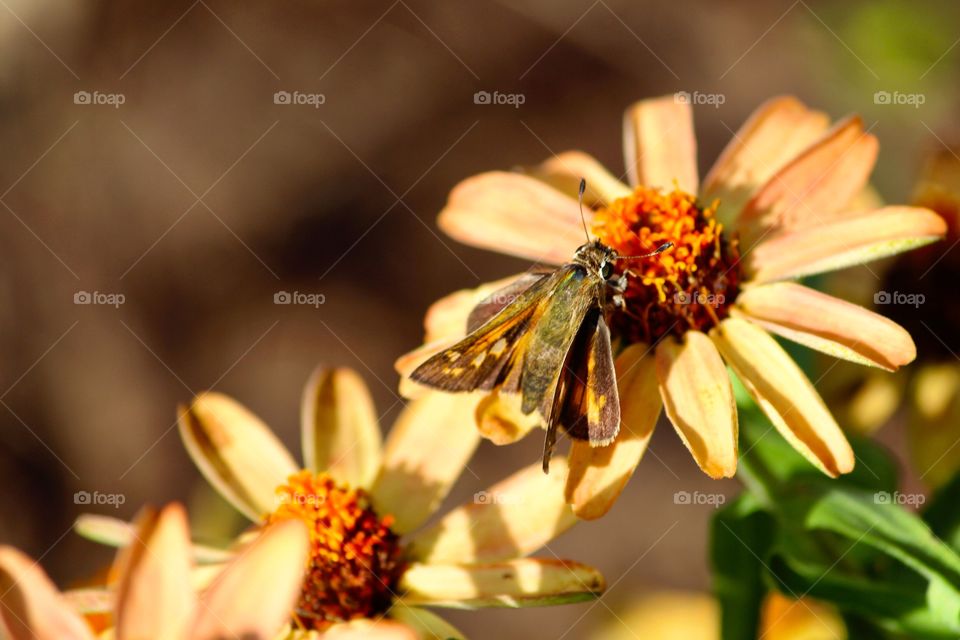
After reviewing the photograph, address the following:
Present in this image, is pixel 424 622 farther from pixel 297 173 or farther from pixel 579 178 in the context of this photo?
pixel 297 173

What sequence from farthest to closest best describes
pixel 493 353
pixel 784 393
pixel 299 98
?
pixel 299 98, pixel 493 353, pixel 784 393

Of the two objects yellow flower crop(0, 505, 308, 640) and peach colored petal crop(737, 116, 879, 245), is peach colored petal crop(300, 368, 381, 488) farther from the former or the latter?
peach colored petal crop(737, 116, 879, 245)

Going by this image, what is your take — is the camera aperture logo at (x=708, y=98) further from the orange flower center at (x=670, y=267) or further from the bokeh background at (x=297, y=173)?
the orange flower center at (x=670, y=267)

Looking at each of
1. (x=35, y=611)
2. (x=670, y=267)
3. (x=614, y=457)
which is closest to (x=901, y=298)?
(x=670, y=267)

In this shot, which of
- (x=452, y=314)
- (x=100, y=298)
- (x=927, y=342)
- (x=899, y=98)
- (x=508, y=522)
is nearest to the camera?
(x=508, y=522)

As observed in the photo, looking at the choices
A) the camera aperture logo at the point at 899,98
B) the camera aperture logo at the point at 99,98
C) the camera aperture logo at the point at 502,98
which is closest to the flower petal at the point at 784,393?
the camera aperture logo at the point at 899,98

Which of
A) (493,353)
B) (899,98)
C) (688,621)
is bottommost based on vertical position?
(688,621)
